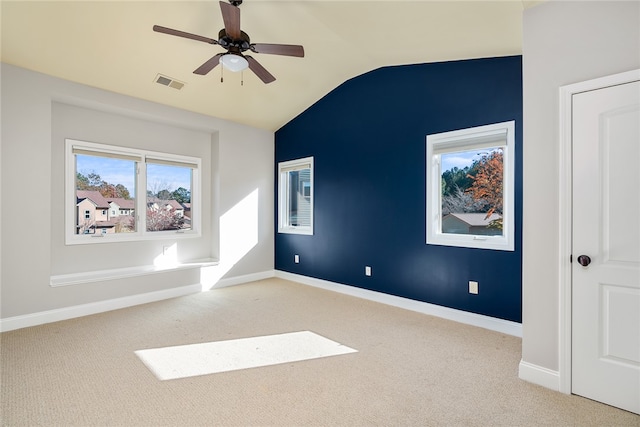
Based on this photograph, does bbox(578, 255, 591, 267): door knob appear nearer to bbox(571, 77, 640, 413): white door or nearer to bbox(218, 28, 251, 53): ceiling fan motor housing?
bbox(571, 77, 640, 413): white door

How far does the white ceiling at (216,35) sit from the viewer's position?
2.69 meters

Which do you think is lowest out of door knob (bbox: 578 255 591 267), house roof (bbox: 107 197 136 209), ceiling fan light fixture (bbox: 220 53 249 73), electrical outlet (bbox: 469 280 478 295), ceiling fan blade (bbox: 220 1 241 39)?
electrical outlet (bbox: 469 280 478 295)

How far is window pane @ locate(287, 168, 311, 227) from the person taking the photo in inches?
212

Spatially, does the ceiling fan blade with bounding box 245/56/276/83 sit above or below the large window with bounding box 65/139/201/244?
above

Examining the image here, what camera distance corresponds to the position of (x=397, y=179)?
4031mm

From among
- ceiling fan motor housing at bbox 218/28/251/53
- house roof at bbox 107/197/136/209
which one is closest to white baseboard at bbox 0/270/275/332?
house roof at bbox 107/197/136/209

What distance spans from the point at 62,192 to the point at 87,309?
147 centimetres

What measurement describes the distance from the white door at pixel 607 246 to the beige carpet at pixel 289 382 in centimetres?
23

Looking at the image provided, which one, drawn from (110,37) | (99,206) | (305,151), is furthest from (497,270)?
(99,206)

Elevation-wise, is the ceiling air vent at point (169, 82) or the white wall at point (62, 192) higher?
the ceiling air vent at point (169, 82)

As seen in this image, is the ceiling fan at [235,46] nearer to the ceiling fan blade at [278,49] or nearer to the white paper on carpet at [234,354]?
the ceiling fan blade at [278,49]

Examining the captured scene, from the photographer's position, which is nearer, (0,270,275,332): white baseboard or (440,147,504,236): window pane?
(0,270,275,332): white baseboard

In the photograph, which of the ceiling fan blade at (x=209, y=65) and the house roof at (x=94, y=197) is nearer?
the ceiling fan blade at (x=209, y=65)

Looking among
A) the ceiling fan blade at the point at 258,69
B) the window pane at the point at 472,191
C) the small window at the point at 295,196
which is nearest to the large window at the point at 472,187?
the window pane at the point at 472,191
